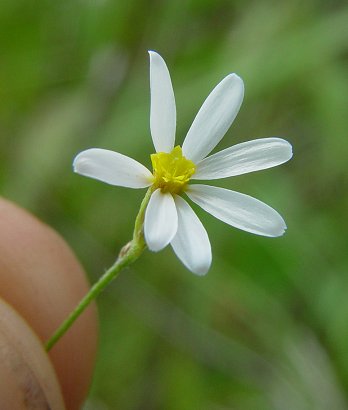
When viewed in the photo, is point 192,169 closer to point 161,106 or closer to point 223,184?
point 161,106

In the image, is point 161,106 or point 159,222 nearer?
point 159,222

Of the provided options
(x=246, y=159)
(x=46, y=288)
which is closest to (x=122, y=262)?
(x=246, y=159)

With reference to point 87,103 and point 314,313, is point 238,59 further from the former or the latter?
point 314,313

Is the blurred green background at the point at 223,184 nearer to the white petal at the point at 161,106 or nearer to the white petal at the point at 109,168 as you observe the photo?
the white petal at the point at 161,106

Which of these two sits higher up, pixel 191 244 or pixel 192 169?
pixel 192 169

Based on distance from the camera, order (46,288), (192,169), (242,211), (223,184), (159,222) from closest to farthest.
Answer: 1. (159,222)
2. (242,211)
3. (192,169)
4. (46,288)
5. (223,184)

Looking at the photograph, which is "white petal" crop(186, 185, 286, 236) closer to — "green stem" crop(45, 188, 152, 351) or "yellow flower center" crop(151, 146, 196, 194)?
"yellow flower center" crop(151, 146, 196, 194)

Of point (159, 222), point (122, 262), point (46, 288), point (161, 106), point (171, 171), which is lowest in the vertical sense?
point (46, 288)

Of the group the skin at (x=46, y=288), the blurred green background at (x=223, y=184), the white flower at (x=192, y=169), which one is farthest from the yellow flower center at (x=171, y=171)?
the blurred green background at (x=223, y=184)
